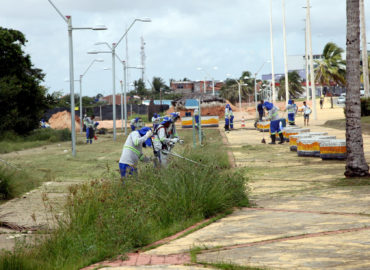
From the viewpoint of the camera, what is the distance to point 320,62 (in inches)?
3509

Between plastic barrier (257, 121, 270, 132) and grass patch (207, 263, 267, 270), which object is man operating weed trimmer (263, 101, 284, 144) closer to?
plastic barrier (257, 121, 270, 132)

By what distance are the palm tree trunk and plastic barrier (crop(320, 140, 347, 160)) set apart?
5.10 meters

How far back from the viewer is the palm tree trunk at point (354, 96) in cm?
1376

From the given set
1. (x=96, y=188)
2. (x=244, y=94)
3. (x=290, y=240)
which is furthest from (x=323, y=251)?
(x=244, y=94)

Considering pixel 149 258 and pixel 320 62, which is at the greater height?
pixel 320 62

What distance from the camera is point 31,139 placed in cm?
4281

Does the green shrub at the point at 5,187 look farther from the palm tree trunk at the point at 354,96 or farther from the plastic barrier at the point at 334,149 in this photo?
the plastic barrier at the point at 334,149

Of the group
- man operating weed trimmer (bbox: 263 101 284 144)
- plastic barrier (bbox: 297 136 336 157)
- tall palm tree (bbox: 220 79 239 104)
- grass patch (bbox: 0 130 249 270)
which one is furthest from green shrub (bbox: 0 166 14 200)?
tall palm tree (bbox: 220 79 239 104)

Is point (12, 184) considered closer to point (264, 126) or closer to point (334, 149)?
point (334, 149)

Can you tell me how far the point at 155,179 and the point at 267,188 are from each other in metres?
3.62

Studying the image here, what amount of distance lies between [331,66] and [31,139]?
56.5 metres

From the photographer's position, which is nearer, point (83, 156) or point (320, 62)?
point (83, 156)

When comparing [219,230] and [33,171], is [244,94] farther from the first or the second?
[219,230]

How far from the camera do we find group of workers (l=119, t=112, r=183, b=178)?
43.1ft
